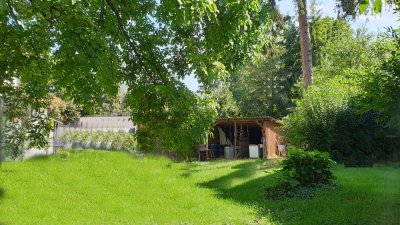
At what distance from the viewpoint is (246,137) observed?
84.2ft

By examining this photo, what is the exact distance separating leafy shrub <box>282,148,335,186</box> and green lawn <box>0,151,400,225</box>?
635mm

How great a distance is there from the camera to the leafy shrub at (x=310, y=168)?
1036 centimetres

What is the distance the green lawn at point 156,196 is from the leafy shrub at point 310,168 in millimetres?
635

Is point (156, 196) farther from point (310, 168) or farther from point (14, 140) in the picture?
point (310, 168)

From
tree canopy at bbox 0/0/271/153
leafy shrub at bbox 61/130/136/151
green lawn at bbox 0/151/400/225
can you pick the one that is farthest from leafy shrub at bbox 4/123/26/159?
leafy shrub at bbox 61/130/136/151

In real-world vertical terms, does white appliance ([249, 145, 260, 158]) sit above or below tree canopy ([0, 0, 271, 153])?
below

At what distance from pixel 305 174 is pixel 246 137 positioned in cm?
1532

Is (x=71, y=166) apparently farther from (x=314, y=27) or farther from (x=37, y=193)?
(x=314, y=27)

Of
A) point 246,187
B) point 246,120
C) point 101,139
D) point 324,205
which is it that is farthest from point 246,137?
point 324,205

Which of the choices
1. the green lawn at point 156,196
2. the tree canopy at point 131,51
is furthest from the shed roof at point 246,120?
the tree canopy at point 131,51

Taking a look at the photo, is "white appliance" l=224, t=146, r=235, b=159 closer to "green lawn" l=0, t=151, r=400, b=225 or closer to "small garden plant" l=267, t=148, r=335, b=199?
"green lawn" l=0, t=151, r=400, b=225

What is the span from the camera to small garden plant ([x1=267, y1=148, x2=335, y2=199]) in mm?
10305

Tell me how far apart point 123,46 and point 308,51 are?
40.8ft

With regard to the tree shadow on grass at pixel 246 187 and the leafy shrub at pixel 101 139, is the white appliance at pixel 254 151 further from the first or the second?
the leafy shrub at pixel 101 139
